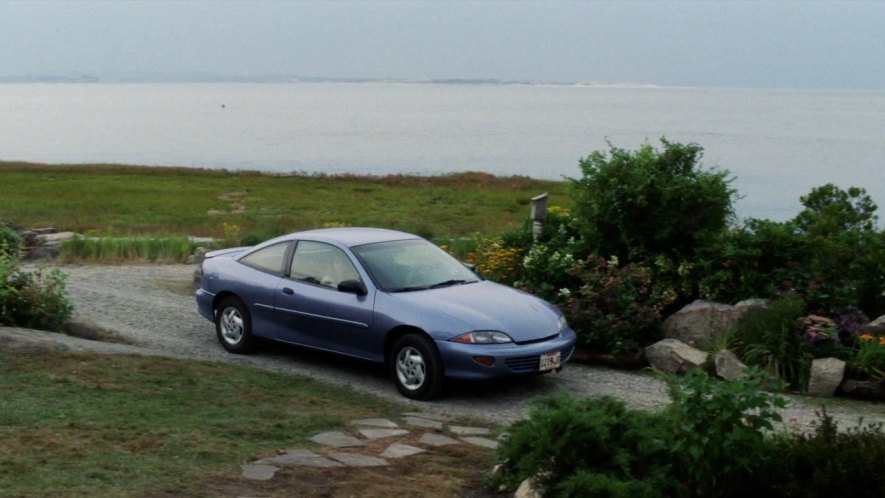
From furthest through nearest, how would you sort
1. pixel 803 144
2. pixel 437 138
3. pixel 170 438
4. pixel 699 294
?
pixel 437 138
pixel 803 144
pixel 699 294
pixel 170 438

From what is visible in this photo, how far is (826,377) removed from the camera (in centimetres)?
1037

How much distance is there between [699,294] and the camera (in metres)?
12.2

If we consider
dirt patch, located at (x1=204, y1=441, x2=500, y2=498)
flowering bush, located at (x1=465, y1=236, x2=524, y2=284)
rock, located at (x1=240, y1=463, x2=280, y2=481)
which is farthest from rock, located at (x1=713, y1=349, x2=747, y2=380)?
rock, located at (x1=240, y1=463, x2=280, y2=481)

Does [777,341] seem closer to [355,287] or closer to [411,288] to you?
[411,288]

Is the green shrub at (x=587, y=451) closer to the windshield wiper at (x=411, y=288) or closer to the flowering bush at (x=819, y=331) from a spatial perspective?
the windshield wiper at (x=411, y=288)

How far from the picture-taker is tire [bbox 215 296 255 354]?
11727mm

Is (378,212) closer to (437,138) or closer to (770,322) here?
(770,322)

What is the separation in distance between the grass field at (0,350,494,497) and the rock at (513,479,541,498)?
0.41 m

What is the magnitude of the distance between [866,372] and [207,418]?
20.9 feet

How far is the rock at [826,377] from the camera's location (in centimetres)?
1035

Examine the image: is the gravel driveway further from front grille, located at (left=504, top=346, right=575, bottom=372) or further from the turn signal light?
the turn signal light

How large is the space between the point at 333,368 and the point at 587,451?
5542mm

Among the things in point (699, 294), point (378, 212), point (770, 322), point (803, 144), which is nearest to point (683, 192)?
point (699, 294)

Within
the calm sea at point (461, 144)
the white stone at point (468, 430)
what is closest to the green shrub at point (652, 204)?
the white stone at point (468, 430)
